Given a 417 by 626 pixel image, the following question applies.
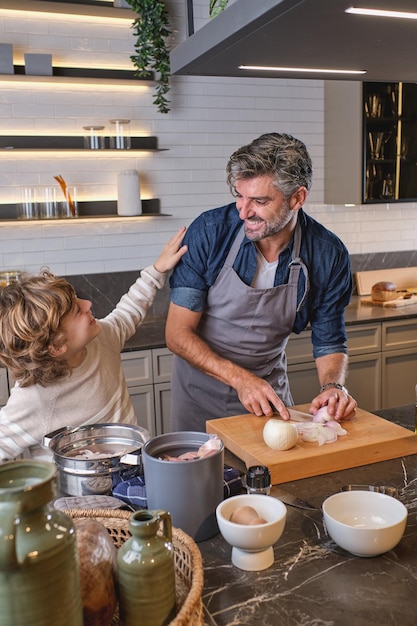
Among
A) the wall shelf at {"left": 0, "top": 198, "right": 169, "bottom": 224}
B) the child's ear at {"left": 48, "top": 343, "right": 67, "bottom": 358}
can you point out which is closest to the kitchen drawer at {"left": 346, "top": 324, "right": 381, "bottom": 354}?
the wall shelf at {"left": 0, "top": 198, "right": 169, "bottom": 224}

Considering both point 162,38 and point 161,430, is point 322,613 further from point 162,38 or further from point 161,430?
point 162,38

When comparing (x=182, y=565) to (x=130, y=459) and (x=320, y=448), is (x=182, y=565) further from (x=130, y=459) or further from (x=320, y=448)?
(x=320, y=448)

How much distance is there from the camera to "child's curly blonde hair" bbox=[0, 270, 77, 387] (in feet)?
6.23

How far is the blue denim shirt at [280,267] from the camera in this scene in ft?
8.25

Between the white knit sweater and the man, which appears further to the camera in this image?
the man

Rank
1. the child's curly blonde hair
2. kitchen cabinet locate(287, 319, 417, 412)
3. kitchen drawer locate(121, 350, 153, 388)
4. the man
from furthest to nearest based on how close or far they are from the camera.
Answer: kitchen cabinet locate(287, 319, 417, 412)
kitchen drawer locate(121, 350, 153, 388)
the man
the child's curly blonde hair

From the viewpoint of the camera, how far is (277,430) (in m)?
1.79

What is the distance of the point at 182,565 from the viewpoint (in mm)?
1189

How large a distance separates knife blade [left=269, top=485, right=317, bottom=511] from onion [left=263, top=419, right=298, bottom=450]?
0.42ft

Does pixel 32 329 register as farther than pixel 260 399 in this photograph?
No

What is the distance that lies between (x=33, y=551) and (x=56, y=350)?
115cm

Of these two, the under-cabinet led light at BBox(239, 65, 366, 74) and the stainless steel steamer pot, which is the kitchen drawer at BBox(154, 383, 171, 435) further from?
the under-cabinet led light at BBox(239, 65, 366, 74)

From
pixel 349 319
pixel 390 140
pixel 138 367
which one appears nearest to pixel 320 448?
pixel 138 367

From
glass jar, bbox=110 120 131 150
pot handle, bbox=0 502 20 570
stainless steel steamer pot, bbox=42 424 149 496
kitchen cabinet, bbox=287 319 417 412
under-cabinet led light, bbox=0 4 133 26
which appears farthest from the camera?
kitchen cabinet, bbox=287 319 417 412
